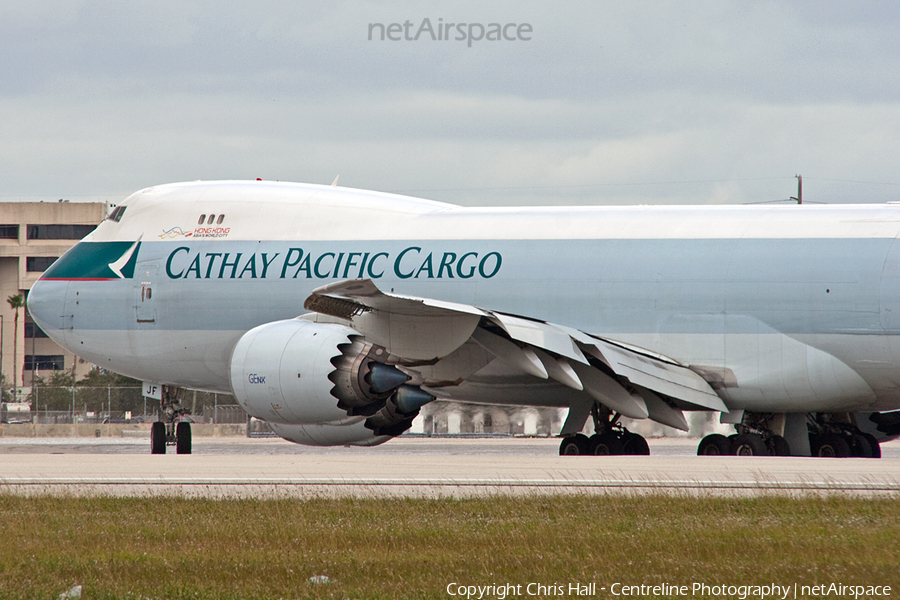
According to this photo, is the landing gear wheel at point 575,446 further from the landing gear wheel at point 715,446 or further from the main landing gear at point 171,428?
the main landing gear at point 171,428

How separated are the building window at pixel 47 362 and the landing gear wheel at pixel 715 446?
10597cm

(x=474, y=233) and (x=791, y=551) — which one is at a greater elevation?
(x=474, y=233)

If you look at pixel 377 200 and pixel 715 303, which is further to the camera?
pixel 377 200

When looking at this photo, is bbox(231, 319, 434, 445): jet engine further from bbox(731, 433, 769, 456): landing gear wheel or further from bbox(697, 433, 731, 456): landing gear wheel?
bbox(731, 433, 769, 456): landing gear wheel

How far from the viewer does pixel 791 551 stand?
10.8 metres

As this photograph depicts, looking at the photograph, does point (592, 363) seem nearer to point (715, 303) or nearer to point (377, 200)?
point (715, 303)

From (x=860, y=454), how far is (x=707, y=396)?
4.16m

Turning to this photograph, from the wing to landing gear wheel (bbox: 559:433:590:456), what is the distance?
378mm

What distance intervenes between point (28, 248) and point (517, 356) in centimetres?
10502

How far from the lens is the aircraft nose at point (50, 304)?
85.7 ft

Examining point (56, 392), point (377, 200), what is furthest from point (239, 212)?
point (56, 392)

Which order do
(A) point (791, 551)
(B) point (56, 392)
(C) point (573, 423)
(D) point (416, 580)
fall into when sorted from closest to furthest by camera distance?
(D) point (416, 580), (A) point (791, 551), (C) point (573, 423), (B) point (56, 392)

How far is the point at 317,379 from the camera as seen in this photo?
67.5ft

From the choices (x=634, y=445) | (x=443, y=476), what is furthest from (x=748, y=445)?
(x=443, y=476)
